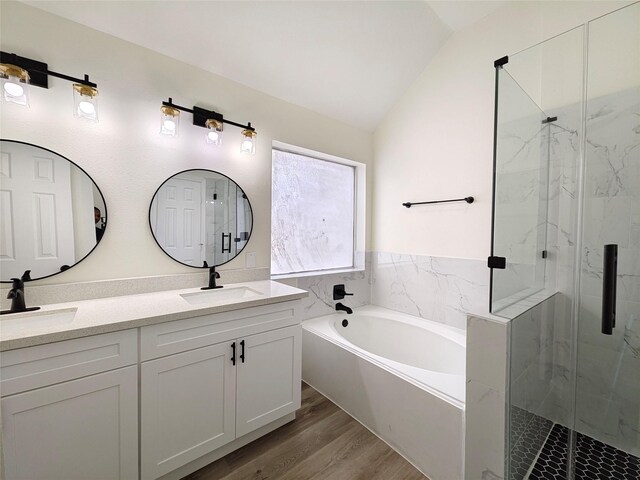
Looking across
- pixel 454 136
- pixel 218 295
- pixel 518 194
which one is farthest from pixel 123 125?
pixel 454 136

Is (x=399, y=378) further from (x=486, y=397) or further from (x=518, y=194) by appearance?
(x=518, y=194)

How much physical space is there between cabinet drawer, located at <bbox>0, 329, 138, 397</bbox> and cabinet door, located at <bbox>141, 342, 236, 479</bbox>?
13cm

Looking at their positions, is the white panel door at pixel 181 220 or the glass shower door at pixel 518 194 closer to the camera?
the glass shower door at pixel 518 194

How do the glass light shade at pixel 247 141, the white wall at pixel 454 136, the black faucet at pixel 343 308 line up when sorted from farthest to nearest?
the black faucet at pixel 343 308, the glass light shade at pixel 247 141, the white wall at pixel 454 136

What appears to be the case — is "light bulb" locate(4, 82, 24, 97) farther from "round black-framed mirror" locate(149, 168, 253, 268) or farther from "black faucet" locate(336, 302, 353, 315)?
"black faucet" locate(336, 302, 353, 315)

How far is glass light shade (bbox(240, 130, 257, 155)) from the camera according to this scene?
2078mm

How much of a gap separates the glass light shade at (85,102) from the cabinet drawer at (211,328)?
1.18 m

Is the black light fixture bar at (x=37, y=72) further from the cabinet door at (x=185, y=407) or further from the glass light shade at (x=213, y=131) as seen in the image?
the cabinet door at (x=185, y=407)

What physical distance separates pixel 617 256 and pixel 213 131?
97.2 inches

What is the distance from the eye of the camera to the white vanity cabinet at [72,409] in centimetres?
101

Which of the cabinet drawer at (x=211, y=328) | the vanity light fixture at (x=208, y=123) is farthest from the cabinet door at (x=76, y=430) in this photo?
the vanity light fixture at (x=208, y=123)

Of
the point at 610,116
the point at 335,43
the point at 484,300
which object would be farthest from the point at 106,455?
the point at 610,116

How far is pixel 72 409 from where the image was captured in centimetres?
112

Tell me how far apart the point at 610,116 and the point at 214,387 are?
2678 millimetres
